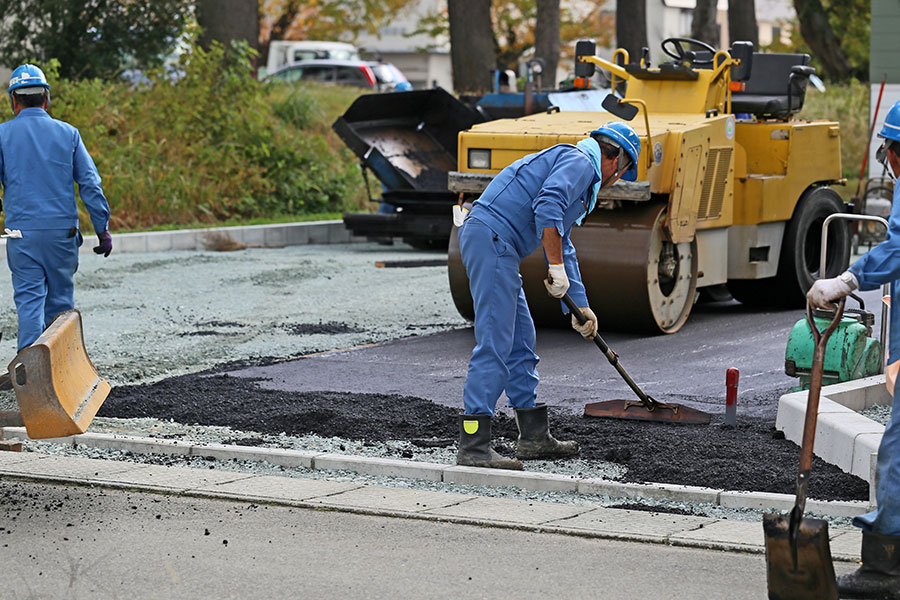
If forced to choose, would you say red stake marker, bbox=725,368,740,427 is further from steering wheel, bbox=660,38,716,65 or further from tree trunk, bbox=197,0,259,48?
tree trunk, bbox=197,0,259,48

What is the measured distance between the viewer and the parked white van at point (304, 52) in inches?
1620

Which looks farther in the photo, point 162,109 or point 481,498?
point 162,109

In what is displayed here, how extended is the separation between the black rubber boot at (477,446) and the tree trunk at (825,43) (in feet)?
109

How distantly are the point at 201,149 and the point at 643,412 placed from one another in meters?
13.2

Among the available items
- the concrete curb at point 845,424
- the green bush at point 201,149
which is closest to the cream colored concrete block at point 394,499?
the concrete curb at point 845,424

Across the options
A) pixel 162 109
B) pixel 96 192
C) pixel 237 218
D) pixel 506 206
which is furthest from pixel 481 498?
pixel 162 109

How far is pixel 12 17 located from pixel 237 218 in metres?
7.37

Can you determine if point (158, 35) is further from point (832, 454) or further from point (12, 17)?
point (832, 454)

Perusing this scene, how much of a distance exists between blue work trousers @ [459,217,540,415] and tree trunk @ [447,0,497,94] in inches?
817

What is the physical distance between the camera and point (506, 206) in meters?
6.81

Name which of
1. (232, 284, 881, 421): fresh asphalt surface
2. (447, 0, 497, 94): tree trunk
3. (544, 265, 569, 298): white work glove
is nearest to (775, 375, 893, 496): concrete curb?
(232, 284, 881, 421): fresh asphalt surface

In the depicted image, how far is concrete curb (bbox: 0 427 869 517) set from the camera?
19.6 ft

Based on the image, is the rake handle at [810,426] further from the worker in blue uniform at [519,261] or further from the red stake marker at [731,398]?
the red stake marker at [731,398]

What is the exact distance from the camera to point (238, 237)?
58.3 ft
